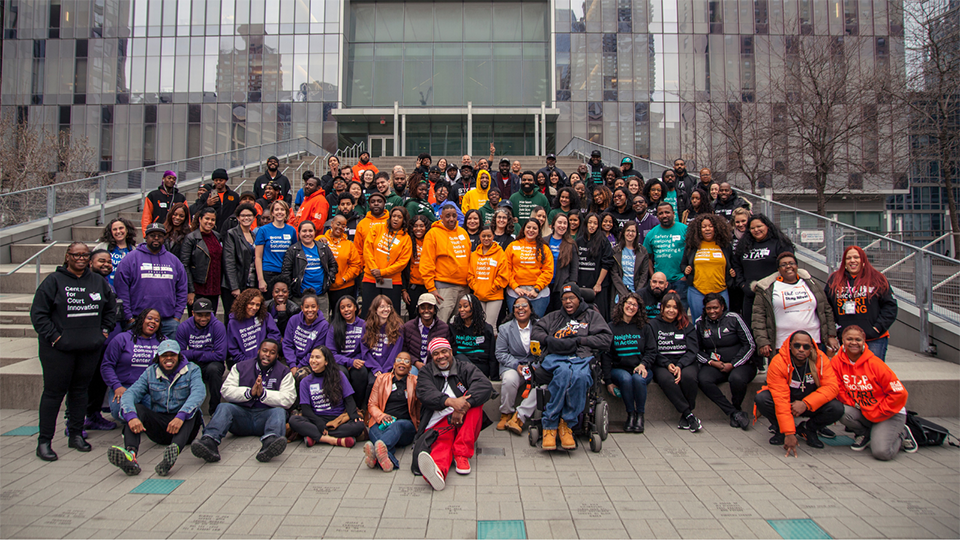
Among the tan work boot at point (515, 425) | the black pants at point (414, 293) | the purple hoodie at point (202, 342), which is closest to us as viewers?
the tan work boot at point (515, 425)

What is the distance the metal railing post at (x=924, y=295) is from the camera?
749 centimetres

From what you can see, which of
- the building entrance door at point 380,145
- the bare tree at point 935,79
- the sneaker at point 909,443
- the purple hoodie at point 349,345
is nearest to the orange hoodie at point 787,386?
the sneaker at point 909,443

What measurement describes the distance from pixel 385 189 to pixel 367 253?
6.64 ft

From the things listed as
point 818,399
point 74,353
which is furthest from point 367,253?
point 818,399

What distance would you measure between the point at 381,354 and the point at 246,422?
60.1 inches

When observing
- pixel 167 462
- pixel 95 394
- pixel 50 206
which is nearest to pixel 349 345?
pixel 167 462

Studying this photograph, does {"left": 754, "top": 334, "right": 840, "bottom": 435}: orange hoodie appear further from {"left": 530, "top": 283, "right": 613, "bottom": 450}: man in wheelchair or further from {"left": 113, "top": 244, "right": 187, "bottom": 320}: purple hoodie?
{"left": 113, "top": 244, "right": 187, "bottom": 320}: purple hoodie

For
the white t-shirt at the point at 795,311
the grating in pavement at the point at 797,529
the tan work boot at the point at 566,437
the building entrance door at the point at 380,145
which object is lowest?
the grating in pavement at the point at 797,529

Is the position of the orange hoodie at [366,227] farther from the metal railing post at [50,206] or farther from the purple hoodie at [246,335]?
the metal railing post at [50,206]

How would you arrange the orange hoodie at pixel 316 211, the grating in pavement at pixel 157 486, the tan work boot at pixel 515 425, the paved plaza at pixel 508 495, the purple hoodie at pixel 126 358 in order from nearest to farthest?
the paved plaza at pixel 508 495, the grating in pavement at pixel 157 486, the purple hoodie at pixel 126 358, the tan work boot at pixel 515 425, the orange hoodie at pixel 316 211

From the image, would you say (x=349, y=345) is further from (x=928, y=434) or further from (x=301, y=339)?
(x=928, y=434)

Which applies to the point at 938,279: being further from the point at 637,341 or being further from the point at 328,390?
the point at 328,390

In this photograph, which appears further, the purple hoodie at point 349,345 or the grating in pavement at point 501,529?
the purple hoodie at point 349,345

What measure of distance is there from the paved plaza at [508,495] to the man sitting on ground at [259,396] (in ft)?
0.74
